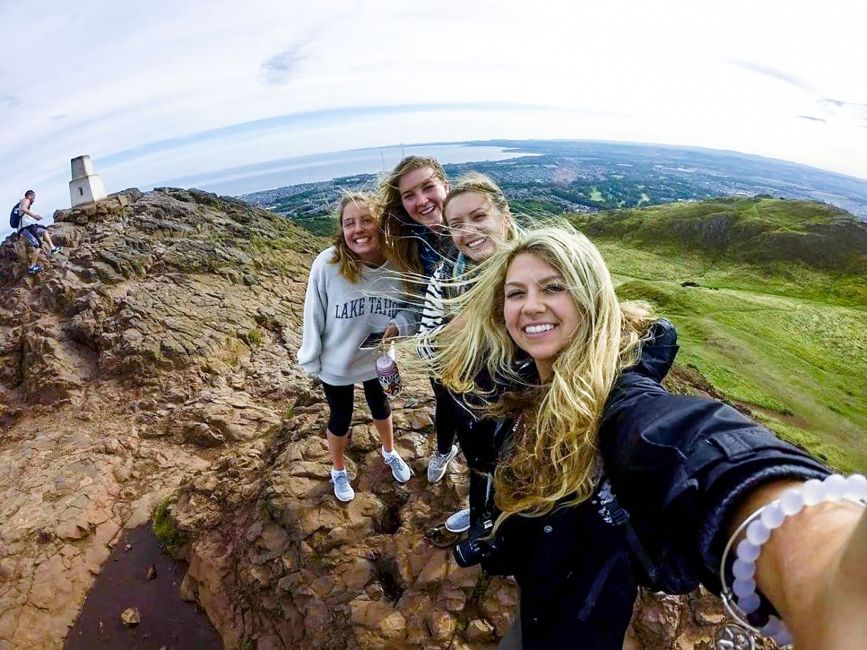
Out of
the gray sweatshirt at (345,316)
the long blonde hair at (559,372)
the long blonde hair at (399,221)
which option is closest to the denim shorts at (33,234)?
the gray sweatshirt at (345,316)

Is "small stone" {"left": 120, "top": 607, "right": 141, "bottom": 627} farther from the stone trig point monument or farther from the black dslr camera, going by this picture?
the stone trig point monument

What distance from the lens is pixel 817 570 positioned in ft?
4.42

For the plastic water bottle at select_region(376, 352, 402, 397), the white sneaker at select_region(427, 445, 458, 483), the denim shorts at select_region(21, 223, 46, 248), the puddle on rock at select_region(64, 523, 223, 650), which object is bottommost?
the puddle on rock at select_region(64, 523, 223, 650)

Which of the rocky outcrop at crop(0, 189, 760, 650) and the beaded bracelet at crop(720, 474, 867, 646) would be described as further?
the rocky outcrop at crop(0, 189, 760, 650)

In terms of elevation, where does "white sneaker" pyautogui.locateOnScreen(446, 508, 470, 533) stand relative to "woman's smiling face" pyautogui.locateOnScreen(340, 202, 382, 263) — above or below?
below

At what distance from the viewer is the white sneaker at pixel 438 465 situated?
688 cm

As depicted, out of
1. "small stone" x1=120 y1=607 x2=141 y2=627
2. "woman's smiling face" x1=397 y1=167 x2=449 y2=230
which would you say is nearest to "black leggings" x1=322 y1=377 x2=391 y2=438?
"woman's smiling face" x1=397 y1=167 x2=449 y2=230

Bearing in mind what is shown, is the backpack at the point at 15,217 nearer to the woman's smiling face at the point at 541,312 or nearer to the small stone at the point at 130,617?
the small stone at the point at 130,617

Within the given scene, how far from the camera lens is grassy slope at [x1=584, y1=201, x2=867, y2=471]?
1875 centimetres

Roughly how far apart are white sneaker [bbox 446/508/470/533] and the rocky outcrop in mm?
338

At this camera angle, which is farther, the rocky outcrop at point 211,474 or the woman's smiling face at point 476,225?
the rocky outcrop at point 211,474

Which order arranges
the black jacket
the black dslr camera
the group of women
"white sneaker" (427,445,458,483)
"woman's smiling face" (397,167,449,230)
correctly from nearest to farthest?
the group of women < the black jacket < the black dslr camera < "woman's smiling face" (397,167,449,230) < "white sneaker" (427,445,458,483)

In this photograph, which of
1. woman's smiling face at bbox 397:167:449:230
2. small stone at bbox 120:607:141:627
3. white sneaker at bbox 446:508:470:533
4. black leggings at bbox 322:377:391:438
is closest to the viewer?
woman's smiling face at bbox 397:167:449:230

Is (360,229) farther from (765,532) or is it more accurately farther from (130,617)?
(130,617)
